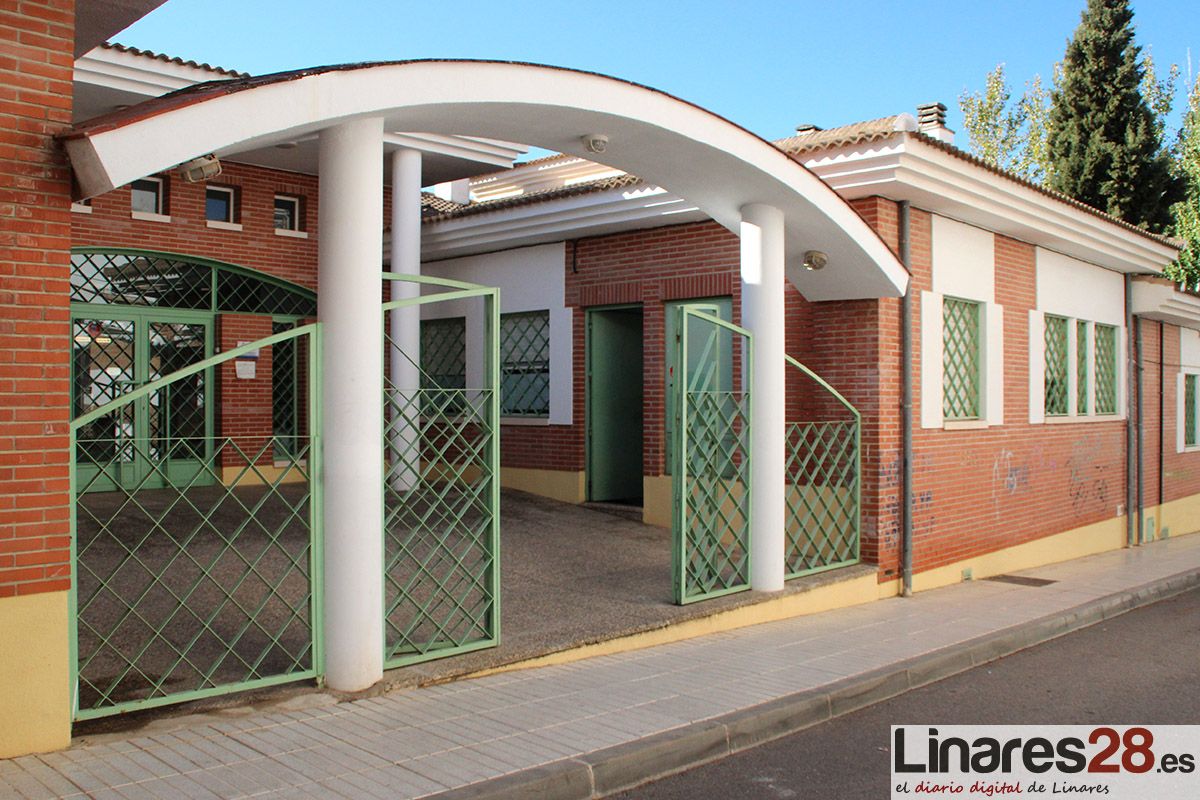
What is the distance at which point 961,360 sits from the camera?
11.1 m

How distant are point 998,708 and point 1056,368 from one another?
789 cm

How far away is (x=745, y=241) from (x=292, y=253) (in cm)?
747

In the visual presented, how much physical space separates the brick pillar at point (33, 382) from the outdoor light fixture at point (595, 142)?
3272 mm

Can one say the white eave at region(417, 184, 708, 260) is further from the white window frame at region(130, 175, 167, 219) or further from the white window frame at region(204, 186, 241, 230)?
the white window frame at region(130, 175, 167, 219)

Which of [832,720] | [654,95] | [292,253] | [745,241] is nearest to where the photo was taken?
[832,720]

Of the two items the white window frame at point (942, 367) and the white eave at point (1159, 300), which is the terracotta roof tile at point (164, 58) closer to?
the white window frame at point (942, 367)

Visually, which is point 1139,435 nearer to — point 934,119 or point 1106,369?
point 1106,369

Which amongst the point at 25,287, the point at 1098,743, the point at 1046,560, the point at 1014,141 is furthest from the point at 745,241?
the point at 1014,141

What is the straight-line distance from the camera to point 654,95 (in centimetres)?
697

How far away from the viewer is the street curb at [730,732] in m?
4.57

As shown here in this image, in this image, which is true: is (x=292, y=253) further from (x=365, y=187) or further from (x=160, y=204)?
(x=365, y=187)

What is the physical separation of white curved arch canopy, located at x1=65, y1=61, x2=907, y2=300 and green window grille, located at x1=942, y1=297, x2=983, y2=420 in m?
1.67

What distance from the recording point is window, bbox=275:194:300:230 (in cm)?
1409

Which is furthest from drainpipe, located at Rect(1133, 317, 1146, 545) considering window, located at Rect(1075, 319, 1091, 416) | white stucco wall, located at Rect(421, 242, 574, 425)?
white stucco wall, located at Rect(421, 242, 574, 425)
